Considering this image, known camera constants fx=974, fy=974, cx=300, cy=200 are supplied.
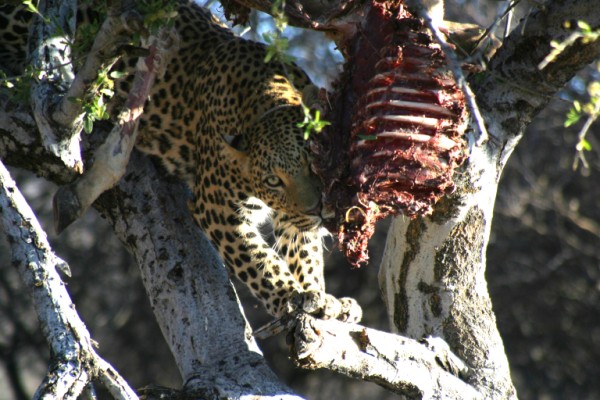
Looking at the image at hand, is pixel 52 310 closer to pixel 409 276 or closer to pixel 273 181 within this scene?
pixel 409 276

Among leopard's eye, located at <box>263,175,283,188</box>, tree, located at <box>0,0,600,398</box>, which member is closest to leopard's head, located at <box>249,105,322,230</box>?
leopard's eye, located at <box>263,175,283,188</box>

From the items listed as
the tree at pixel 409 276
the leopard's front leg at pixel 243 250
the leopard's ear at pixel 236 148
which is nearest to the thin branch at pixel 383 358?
the tree at pixel 409 276

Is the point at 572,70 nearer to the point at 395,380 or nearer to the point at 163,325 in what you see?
the point at 395,380

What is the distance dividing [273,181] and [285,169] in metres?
0.15

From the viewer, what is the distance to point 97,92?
3.65 m

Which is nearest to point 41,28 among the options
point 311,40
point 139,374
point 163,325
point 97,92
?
point 97,92

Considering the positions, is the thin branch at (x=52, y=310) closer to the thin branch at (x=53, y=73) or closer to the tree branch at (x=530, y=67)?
the thin branch at (x=53, y=73)

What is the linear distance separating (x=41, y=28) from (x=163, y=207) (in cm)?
136

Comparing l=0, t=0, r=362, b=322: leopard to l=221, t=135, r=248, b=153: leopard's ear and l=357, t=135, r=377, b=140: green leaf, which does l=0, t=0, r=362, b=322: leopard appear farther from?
l=357, t=135, r=377, b=140: green leaf

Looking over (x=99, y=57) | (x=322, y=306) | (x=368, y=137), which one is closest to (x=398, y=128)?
(x=368, y=137)

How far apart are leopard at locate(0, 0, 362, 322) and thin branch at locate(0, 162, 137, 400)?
1844 mm

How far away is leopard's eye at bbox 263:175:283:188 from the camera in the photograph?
5.27 meters

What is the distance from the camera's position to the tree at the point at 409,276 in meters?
3.92

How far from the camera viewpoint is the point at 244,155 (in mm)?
5484
